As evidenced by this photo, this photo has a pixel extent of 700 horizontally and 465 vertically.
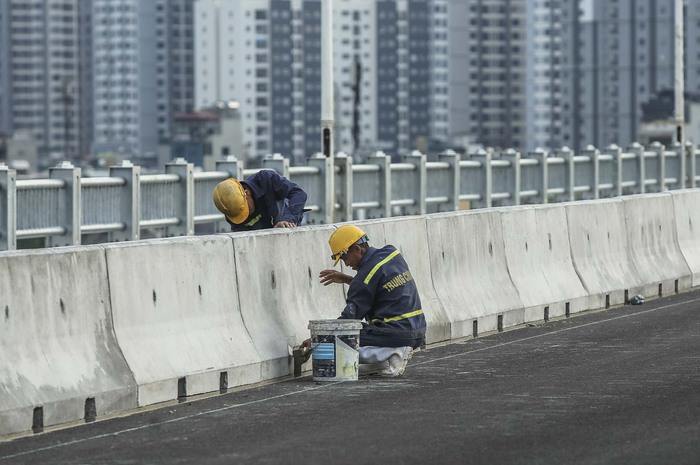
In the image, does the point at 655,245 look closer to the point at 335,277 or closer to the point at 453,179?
the point at 335,277

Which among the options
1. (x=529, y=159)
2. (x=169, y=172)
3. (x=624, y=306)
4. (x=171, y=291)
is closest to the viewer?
(x=171, y=291)

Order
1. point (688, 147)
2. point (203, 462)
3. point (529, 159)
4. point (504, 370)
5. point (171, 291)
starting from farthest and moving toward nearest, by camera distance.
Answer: point (688, 147) → point (529, 159) → point (504, 370) → point (171, 291) → point (203, 462)

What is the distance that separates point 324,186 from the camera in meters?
26.3

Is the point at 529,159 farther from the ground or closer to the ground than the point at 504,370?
farther from the ground

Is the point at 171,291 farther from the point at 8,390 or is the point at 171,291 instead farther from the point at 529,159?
the point at 529,159

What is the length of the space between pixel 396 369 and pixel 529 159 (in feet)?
72.6

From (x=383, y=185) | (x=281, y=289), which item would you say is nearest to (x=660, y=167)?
(x=383, y=185)

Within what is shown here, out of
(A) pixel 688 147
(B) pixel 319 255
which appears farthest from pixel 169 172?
(A) pixel 688 147

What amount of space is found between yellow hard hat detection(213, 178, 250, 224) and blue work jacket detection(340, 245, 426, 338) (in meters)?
1.75

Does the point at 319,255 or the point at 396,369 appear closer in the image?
the point at 396,369

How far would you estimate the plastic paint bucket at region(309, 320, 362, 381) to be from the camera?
40.9 feet

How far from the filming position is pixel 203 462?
8953 mm

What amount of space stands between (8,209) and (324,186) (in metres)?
7.70

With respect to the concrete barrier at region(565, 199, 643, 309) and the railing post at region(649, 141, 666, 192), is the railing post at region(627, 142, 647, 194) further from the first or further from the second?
the concrete barrier at region(565, 199, 643, 309)
